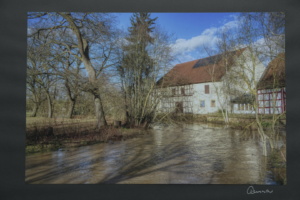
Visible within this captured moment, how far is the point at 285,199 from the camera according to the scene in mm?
2178

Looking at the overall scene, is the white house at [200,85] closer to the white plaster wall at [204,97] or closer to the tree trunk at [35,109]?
the white plaster wall at [204,97]

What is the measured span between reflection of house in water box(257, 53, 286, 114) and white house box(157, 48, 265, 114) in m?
0.59

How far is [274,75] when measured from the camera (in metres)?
2.87

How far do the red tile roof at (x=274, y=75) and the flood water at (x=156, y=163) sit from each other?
3.57 ft

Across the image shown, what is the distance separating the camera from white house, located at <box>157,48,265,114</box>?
4.14 m

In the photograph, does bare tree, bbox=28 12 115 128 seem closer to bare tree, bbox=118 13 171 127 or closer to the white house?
bare tree, bbox=118 13 171 127

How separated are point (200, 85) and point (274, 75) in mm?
2301

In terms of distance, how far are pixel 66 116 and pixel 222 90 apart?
3.37m

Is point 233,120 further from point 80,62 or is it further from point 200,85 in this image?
point 80,62

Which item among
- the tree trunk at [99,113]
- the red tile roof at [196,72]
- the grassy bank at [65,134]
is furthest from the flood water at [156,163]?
the red tile roof at [196,72]

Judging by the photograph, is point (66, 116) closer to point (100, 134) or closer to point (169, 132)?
point (100, 134)

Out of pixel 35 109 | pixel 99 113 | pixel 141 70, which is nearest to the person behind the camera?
pixel 35 109

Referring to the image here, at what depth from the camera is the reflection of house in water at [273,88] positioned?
2742mm

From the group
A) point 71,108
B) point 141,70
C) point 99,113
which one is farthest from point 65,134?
point 141,70
